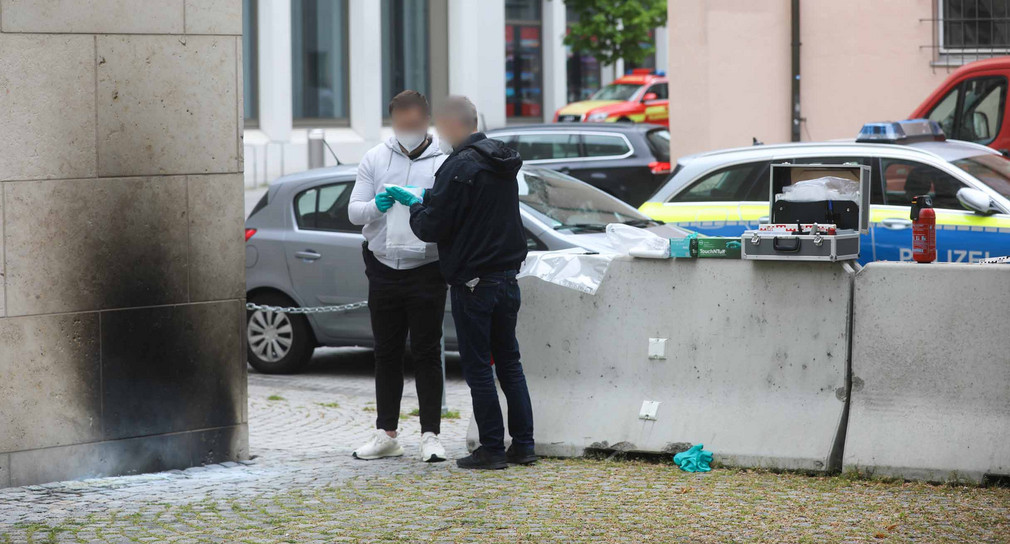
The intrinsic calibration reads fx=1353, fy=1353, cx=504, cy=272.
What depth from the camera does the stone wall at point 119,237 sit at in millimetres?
6391

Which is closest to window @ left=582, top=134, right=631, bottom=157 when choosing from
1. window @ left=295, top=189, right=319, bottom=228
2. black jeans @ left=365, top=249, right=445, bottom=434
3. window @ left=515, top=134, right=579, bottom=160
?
window @ left=515, top=134, right=579, bottom=160

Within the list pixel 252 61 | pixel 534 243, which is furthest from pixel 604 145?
pixel 252 61

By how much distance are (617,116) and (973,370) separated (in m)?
25.2

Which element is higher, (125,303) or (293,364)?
(125,303)

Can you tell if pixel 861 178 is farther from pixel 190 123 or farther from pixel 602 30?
pixel 602 30

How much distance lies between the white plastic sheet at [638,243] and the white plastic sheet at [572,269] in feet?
0.29

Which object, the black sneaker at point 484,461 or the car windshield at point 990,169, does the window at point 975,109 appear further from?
the black sneaker at point 484,461

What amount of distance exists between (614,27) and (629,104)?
4306 mm

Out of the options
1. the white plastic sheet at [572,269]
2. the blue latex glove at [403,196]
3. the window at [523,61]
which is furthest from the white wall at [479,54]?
the blue latex glove at [403,196]

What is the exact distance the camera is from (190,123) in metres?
6.82

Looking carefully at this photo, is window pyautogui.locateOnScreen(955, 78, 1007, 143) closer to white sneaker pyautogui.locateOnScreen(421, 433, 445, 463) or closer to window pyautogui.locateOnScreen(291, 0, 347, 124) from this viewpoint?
white sneaker pyautogui.locateOnScreen(421, 433, 445, 463)

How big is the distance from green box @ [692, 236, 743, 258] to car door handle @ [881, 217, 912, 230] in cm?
349

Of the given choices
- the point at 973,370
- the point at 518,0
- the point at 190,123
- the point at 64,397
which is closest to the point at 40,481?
the point at 64,397

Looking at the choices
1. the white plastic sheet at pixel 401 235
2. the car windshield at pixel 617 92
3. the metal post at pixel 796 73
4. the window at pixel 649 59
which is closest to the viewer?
the white plastic sheet at pixel 401 235
